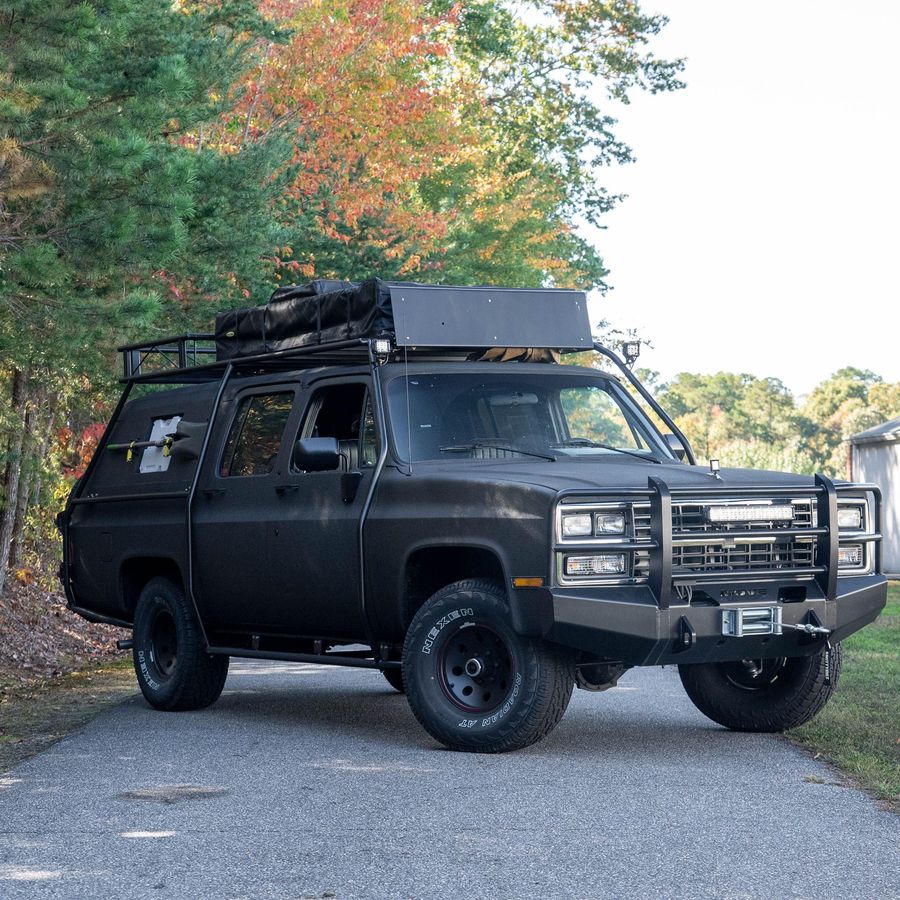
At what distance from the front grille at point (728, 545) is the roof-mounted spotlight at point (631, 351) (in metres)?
1.97

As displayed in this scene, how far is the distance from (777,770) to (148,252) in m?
6.66

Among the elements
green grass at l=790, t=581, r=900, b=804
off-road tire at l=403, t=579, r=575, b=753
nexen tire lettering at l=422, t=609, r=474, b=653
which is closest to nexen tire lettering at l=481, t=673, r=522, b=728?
off-road tire at l=403, t=579, r=575, b=753

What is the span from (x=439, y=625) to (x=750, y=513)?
1.79 m

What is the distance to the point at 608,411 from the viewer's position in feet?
34.7

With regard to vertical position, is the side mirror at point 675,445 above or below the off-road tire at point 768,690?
above

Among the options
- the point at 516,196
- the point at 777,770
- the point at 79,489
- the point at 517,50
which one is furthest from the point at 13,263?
the point at 517,50

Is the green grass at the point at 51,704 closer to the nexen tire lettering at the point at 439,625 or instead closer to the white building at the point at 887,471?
the nexen tire lettering at the point at 439,625

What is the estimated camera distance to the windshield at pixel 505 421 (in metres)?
9.52

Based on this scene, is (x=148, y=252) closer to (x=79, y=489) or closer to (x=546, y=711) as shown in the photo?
(x=79, y=489)

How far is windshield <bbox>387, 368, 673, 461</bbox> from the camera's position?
31.2 ft

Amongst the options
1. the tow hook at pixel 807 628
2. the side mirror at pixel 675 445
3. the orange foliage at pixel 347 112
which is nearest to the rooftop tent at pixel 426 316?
the side mirror at pixel 675 445

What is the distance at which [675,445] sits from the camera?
10.2m

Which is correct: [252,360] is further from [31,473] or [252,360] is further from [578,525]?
[31,473]

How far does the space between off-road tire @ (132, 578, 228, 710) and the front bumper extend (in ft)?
11.4
